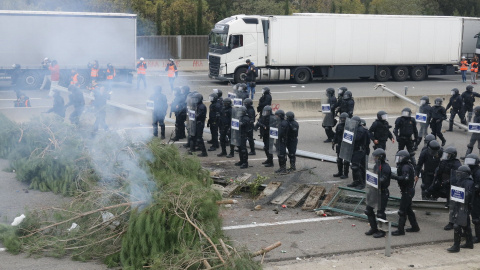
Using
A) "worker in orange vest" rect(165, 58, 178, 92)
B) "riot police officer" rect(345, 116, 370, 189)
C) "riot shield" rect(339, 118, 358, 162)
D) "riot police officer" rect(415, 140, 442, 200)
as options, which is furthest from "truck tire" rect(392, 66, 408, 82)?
"riot police officer" rect(415, 140, 442, 200)

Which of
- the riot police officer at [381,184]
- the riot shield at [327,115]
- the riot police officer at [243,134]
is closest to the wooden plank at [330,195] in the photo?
the riot police officer at [381,184]

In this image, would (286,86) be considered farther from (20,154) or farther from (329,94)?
(20,154)

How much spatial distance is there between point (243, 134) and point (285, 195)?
3255 mm

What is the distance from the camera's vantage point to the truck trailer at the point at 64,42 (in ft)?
76.1

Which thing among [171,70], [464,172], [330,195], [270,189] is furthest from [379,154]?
[171,70]

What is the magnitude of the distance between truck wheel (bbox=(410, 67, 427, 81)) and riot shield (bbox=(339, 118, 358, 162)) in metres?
21.7

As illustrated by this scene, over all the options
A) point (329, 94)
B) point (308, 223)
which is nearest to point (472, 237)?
point (308, 223)

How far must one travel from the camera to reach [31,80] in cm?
2764

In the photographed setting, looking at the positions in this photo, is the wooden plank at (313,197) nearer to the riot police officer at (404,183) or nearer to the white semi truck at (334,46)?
the riot police officer at (404,183)

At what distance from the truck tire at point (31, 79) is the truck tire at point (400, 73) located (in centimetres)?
1766

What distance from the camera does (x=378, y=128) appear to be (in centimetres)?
1501

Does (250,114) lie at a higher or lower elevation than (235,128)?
higher

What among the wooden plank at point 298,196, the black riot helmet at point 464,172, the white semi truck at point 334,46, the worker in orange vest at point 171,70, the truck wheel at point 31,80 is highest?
the white semi truck at point 334,46

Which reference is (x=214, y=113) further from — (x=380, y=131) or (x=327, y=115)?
(x=380, y=131)
